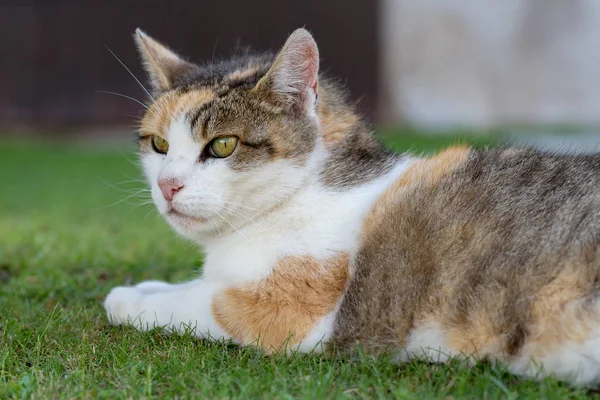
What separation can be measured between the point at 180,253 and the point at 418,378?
8.16 ft

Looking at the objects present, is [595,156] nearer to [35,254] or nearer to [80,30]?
[35,254]

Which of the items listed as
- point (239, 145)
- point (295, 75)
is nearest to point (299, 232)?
point (239, 145)

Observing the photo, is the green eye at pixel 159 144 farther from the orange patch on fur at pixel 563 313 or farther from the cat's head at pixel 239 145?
the orange patch on fur at pixel 563 313

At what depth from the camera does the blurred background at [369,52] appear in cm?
1217

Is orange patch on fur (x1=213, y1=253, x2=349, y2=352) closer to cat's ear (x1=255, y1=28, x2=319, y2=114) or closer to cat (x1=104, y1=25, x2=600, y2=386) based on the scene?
cat (x1=104, y1=25, x2=600, y2=386)

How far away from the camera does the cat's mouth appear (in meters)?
2.96

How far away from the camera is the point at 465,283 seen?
247cm

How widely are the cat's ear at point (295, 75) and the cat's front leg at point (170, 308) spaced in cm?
85

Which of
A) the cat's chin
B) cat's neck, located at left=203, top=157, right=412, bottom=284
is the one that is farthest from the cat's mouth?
cat's neck, located at left=203, top=157, right=412, bottom=284

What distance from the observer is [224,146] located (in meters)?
2.94

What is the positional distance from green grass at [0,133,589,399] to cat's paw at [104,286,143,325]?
58mm

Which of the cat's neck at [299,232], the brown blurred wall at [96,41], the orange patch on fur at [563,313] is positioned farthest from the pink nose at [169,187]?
the brown blurred wall at [96,41]

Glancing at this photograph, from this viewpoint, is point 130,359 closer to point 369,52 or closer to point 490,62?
point 369,52

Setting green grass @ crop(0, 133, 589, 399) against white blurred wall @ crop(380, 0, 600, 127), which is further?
white blurred wall @ crop(380, 0, 600, 127)
